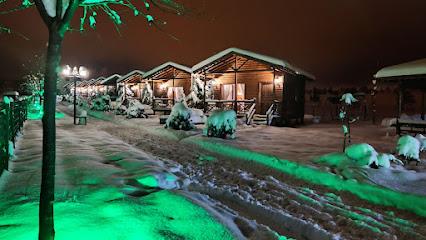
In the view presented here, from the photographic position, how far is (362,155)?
845 cm

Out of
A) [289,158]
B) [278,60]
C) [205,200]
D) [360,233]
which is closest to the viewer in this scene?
[360,233]

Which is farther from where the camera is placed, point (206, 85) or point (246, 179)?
point (206, 85)

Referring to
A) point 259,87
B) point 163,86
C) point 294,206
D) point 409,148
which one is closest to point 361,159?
point 409,148

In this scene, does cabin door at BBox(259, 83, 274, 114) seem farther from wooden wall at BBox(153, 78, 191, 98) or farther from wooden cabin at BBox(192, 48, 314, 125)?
wooden wall at BBox(153, 78, 191, 98)

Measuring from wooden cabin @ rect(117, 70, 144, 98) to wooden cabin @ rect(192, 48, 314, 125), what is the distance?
13871mm

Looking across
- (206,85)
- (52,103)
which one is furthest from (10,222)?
(206,85)

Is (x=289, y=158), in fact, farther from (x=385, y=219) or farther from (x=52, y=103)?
(x=52, y=103)

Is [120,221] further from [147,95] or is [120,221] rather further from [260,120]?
[147,95]

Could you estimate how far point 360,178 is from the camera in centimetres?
740

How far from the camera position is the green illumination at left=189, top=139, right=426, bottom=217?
242 inches

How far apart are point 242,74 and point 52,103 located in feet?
80.7

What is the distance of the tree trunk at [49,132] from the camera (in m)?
2.93

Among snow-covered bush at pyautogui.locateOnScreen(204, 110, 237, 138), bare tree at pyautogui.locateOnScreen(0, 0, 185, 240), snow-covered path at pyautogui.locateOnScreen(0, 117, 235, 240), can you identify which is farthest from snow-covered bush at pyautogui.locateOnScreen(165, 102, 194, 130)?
bare tree at pyautogui.locateOnScreen(0, 0, 185, 240)

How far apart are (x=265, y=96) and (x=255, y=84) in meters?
1.43
